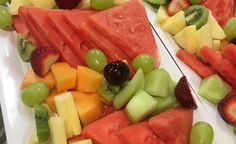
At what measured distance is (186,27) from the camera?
1.83 m

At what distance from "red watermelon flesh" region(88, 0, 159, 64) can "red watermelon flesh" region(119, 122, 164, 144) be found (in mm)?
341

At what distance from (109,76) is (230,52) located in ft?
1.59

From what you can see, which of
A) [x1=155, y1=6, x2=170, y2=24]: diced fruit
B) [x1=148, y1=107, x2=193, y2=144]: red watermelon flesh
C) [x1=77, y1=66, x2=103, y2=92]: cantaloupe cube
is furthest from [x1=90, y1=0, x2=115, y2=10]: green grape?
[x1=148, y1=107, x2=193, y2=144]: red watermelon flesh

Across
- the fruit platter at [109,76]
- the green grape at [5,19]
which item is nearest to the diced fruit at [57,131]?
the fruit platter at [109,76]

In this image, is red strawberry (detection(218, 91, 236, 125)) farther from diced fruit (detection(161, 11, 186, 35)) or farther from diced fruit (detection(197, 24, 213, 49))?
diced fruit (detection(161, 11, 186, 35))

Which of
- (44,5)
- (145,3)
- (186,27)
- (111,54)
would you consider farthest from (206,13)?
(44,5)

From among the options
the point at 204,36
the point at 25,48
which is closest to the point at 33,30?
the point at 25,48

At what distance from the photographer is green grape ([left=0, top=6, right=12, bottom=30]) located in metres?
1.80

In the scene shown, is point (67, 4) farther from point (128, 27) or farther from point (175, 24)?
point (175, 24)

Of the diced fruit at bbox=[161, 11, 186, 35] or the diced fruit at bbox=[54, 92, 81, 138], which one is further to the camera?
the diced fruit at bbox=[161, 11, 186, 35]

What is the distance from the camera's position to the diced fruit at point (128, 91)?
155cm

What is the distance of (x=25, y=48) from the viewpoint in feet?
5.64

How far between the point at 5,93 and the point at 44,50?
0.69ft

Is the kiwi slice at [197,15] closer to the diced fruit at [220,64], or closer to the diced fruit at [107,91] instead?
the diced fruit at [220,64]
